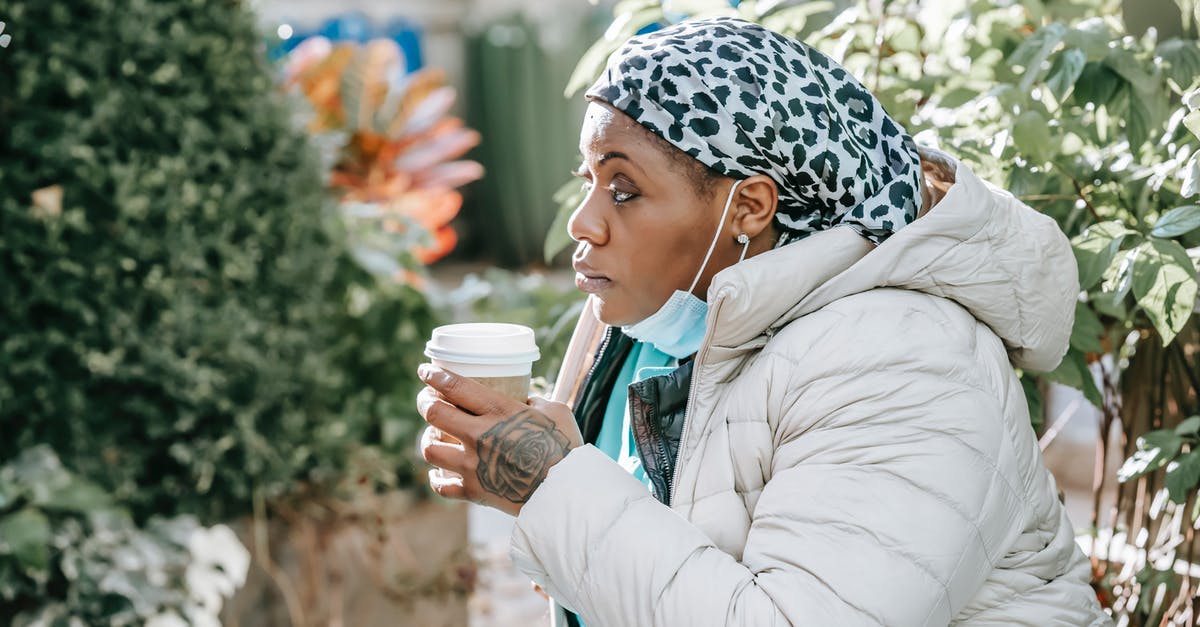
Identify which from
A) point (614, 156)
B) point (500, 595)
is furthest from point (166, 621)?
point (614, 156)

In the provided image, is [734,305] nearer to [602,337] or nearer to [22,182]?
[602,337]

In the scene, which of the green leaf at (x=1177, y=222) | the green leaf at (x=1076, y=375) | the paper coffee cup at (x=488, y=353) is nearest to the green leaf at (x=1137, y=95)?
the green leaf at (x=1177, y=222)

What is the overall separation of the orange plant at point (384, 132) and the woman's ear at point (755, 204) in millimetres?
2852

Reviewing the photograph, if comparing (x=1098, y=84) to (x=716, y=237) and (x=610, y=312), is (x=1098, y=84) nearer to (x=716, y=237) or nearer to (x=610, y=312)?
(x=716, y=237)

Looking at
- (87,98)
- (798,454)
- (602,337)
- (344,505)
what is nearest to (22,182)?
(87,98)

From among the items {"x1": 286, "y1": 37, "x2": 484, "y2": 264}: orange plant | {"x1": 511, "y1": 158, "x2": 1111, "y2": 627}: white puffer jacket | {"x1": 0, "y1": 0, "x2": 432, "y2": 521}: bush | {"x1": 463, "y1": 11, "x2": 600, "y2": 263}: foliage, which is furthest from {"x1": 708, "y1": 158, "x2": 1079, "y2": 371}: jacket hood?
{"x1": 463, "y1": 11, "x2": 600, "y2": 263}: foliage

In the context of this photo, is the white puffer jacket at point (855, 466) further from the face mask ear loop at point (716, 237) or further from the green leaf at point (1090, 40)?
the green leaf at point (1090, 40)

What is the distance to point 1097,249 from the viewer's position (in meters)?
1.72

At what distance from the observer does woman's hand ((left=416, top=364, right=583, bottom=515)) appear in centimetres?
141

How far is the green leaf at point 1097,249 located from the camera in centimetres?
167

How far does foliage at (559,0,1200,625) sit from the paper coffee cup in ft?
2.27

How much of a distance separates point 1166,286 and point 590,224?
0.81 metres

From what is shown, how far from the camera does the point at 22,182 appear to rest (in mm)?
2791

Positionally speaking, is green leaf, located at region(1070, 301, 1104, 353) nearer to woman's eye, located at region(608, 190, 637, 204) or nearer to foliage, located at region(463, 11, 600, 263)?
woman's eye, located at region(608, 190, 637, 204)
